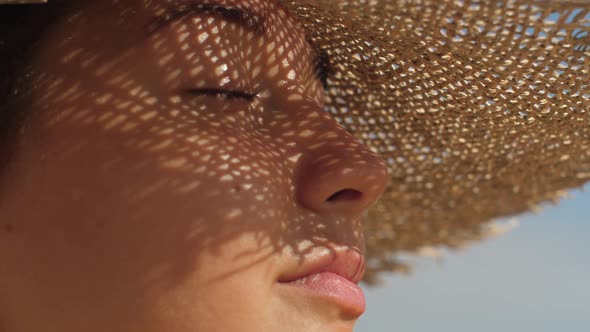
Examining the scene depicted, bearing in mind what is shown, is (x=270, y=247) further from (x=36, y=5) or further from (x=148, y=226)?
(x=36, y=5)

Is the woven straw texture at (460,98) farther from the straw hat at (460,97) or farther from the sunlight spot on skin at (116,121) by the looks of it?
the sunlight spot on skin at (116,121)

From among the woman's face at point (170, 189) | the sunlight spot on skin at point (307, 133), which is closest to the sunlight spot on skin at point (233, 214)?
the woman's face at point (170, 189)

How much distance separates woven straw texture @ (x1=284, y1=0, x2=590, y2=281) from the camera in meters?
0.50

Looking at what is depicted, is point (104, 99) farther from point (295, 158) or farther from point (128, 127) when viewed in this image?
point (295, 158)

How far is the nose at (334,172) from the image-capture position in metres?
0.52

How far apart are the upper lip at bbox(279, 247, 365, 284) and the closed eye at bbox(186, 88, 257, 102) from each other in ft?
0.45

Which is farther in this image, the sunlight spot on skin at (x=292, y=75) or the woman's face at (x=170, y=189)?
the sunlight spot on skin at (x=292, y=75)

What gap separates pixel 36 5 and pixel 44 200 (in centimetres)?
17

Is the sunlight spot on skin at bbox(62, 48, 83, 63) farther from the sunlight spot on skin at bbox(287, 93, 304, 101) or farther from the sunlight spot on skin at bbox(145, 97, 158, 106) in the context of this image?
the sunlight spot on skin at bbox(287, 93, 304, 101)

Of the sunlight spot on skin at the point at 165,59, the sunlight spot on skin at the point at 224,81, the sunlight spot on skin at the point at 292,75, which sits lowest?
the sunlight spot on skin at the point at 165,59

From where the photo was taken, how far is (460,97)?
0.61m

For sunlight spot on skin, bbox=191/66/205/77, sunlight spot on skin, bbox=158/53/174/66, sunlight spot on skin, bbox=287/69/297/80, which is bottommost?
sunlight spot on skin, bbox=158/53/174/66

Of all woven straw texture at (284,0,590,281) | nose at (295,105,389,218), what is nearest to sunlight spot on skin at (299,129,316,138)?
Answer: nose at (295,105,389,218)

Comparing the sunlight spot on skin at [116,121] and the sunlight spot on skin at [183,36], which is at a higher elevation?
the sunlight spot on skin at [183,36]
